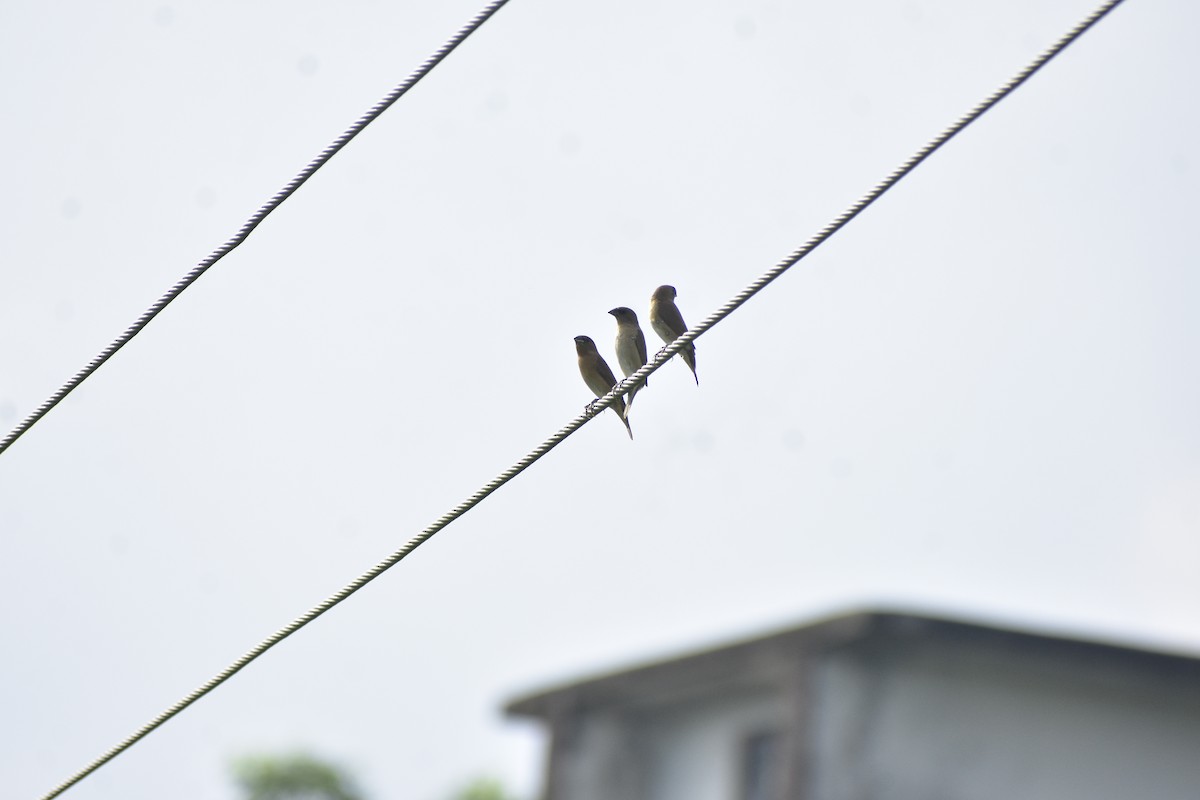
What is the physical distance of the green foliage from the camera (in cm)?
5116

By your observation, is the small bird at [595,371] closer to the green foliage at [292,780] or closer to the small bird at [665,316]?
the small bird at [665,316]

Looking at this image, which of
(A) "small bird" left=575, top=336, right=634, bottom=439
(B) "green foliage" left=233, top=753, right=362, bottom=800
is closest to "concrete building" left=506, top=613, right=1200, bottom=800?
(A) "small bird" left=575, top=336, right=634, bottom=439

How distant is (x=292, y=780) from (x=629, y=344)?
4240 cm

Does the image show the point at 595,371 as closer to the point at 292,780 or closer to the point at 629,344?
the point at 629,344

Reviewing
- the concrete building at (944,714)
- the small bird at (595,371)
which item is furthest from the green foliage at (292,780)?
the small bird at (595,371)

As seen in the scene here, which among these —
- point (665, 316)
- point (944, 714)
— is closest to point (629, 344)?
point (665, 316)

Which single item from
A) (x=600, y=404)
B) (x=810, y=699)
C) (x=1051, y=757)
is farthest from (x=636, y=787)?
(x=600, y=404)

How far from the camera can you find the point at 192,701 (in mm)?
7305

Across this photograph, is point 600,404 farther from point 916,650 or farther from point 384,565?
point 916,650

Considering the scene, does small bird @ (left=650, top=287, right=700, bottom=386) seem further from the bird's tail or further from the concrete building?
the concrete building

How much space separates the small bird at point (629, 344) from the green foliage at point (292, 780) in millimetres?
41614

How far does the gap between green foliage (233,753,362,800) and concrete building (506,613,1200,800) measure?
30638 mm

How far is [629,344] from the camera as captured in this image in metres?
11.1

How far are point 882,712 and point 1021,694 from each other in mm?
1628
